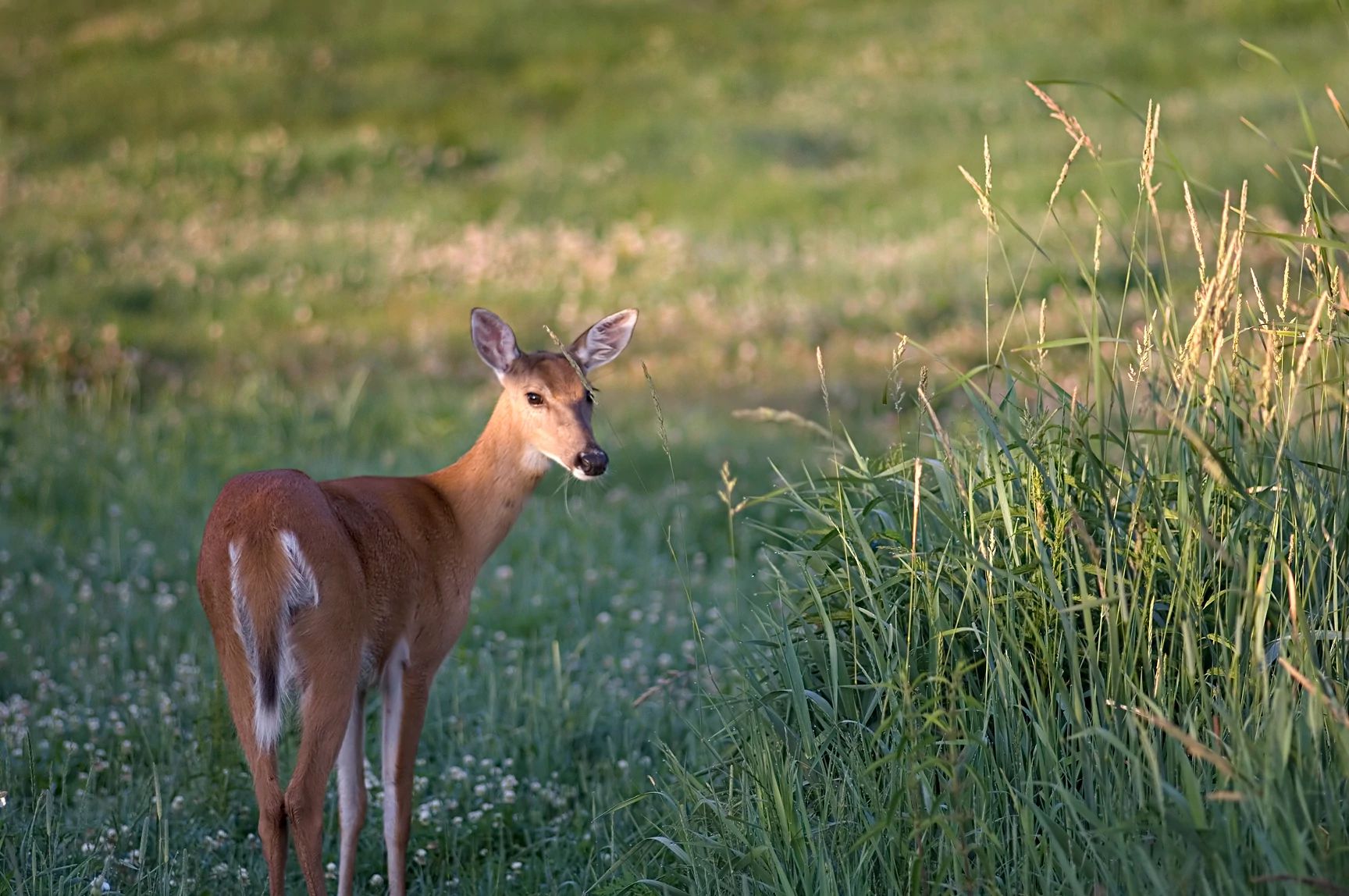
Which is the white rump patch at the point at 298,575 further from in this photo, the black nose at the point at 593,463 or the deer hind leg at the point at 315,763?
the black nose at the point at 593,463

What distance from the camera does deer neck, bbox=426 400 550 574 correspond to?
4887mm

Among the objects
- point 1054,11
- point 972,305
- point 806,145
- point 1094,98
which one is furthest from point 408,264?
point 1054,11

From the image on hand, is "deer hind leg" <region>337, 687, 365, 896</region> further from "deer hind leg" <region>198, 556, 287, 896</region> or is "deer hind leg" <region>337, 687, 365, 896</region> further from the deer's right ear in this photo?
the deer's right ear

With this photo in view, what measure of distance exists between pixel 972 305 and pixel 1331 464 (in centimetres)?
883

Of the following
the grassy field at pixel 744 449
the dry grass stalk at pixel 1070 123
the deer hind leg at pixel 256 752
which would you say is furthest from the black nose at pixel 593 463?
the dry grass stalk at pixel 1070 123

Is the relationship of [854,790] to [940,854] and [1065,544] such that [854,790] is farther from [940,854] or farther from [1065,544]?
[1065,544]

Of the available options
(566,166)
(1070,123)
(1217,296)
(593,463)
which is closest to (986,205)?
(1070,123)

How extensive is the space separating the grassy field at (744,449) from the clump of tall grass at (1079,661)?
0.07 ft

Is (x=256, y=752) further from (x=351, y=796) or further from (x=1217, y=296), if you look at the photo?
(x=1217, y=296)

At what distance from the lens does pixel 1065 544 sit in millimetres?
3670

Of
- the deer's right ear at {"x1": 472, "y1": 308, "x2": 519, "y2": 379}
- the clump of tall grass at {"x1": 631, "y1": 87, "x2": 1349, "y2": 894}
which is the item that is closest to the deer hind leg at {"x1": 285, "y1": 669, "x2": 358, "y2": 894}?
the clump of tall grass at {"x1": 631, "y1": 87, "x2": 1349, "y2": 894}

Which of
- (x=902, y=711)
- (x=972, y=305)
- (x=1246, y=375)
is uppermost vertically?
(x=1246, y=375)

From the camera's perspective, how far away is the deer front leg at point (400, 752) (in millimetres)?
4250

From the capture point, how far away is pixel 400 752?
4363 millimetres
